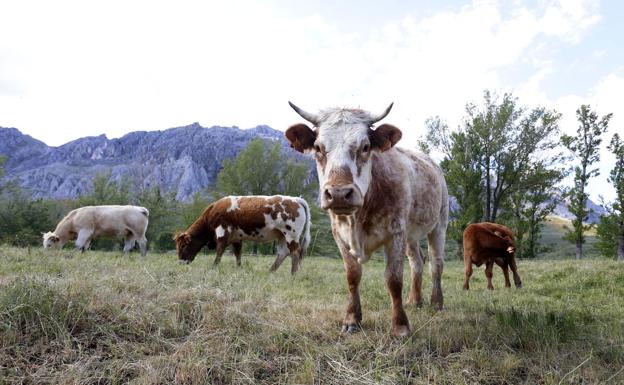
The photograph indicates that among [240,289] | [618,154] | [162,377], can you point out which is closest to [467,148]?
[618,154]

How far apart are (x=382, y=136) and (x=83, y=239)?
14390 millimetres

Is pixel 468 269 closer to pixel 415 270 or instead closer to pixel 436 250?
pixel 436 250

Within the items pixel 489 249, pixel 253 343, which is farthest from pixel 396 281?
pixel 489 249

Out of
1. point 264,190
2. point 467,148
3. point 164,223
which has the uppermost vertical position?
point 467,148

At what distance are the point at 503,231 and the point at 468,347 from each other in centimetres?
621

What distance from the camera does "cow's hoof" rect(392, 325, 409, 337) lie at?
11.9 feet

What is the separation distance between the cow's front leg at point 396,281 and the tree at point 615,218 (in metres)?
32.7

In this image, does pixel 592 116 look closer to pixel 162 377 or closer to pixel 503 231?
→ pixel 503 231

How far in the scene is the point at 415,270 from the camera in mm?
5879

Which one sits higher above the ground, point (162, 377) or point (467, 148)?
point (467, 148)

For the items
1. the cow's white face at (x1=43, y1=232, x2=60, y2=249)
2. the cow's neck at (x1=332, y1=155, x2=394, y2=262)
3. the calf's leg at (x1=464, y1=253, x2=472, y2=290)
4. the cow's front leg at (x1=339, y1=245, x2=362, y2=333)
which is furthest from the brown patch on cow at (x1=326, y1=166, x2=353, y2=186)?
the cow's white face at (x1=43, y1=232, x2=60, y2=249)

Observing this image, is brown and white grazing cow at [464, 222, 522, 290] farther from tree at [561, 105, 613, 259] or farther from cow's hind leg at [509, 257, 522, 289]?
tree at [561, 105, 613, 259]

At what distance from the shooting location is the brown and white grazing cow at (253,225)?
11.5 metres

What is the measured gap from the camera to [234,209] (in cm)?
1177
